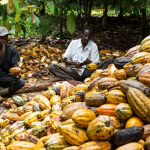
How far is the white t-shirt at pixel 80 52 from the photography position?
4.53 meters

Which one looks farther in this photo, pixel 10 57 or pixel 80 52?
pixel 80 52

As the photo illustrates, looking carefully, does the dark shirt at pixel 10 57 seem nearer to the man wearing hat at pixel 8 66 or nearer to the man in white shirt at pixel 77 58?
the man wearing hat at pixel 8 66

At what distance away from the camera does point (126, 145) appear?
4.09 feet

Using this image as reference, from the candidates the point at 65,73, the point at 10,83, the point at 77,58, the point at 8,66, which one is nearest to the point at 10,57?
the point at 8,66

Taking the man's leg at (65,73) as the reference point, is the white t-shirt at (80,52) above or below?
above

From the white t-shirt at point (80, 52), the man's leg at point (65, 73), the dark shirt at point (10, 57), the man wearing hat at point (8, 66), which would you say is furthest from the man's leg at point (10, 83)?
the white t-shirt at point (80, 52)

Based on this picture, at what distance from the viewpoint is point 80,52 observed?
15.1ft

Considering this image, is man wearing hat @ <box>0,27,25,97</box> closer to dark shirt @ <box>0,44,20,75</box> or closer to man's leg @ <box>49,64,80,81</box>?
dark shirt @ <box>0,44,20,75</box>

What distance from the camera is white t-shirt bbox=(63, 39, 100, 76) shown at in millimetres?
4527

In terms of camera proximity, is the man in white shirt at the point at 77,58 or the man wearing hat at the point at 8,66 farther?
the man in white shirt at the point at 77,58

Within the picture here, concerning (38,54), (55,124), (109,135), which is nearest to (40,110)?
(55,124)

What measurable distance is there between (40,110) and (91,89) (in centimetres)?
66

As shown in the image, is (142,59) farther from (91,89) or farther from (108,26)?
(108,26)

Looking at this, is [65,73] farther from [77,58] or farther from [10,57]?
[10,57]
